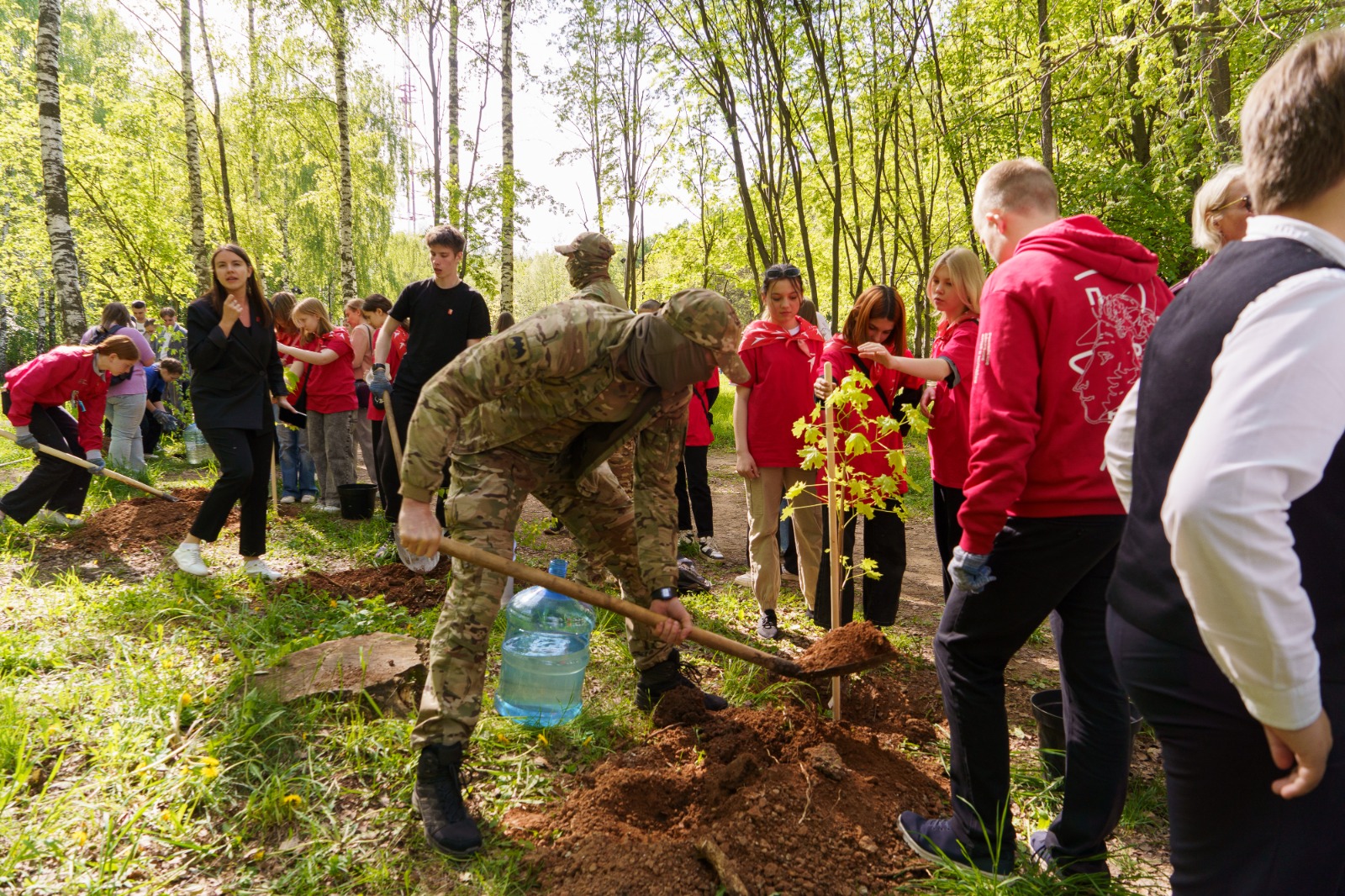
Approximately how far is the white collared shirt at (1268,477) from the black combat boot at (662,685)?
266 cm

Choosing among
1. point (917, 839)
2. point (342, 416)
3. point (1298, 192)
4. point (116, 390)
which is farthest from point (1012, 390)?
point (116, 390)

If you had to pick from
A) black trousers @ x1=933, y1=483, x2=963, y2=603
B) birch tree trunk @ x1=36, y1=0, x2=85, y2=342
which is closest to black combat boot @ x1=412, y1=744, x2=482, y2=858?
black trousers @ x1=933, y1=483, x2=963, y2=603

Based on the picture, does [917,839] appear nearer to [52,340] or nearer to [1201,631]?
[1201,631]

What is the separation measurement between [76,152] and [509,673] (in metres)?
19.8

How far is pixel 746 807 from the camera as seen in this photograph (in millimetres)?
2643

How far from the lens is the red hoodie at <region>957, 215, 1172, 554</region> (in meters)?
2.06

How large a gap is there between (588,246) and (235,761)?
3.45 m

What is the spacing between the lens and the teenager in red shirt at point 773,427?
4352mm

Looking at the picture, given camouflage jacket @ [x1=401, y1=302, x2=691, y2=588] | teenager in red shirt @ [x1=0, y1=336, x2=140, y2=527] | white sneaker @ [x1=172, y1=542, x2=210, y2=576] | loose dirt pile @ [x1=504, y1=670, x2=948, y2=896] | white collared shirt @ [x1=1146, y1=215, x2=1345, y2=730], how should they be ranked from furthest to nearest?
1. teenager in red shirt @ [x1=0, y1=336, x2=140, y2=527]
2. white sneaker @ [x1=172, y1=542, x2=210, y2=576]
3. camouflage jacket @ [x1=401, y1=302, x2=691, y2=588]
4. loose dirt pile @ [x1=504, y1=670, x2=948, y2=896]
5. white collared shirt @ [x1=1146, y1=215, x2=1345, y2=730]

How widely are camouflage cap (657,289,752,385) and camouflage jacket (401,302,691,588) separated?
0.71ft

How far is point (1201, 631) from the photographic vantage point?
3.70ft

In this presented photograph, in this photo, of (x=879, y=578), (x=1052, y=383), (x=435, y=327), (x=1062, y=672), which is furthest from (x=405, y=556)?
(x=1052, y=383)

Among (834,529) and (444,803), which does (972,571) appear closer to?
(834,529)

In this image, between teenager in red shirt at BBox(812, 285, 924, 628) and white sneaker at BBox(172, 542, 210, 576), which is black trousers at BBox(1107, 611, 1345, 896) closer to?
teenager in red shirt at BBox(812, 285, 924, 628)
